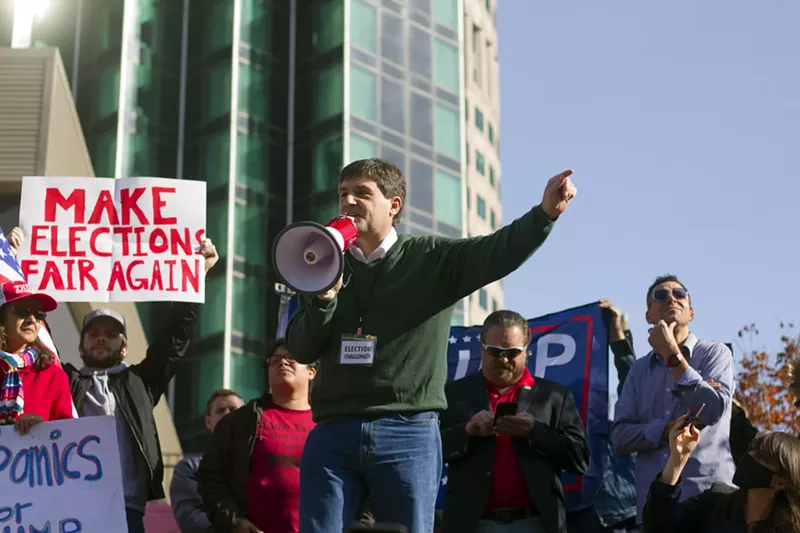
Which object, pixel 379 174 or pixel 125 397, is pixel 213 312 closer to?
pixel 125 397

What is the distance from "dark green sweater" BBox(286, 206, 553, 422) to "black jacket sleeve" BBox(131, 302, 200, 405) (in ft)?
8.24

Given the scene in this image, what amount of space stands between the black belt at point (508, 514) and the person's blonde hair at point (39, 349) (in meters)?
2.20

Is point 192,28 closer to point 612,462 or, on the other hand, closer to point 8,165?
point 8,165

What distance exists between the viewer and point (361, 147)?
3031 cm

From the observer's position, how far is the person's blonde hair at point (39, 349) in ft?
19.4

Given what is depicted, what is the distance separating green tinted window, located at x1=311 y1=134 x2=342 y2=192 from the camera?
1188 inches

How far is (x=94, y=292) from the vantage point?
8.10m

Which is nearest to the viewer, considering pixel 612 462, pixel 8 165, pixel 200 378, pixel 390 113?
pixel 612 462

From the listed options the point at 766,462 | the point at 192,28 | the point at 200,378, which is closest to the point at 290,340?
the point at 766,462

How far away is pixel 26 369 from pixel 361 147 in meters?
24.6

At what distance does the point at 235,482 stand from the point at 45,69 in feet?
28.8

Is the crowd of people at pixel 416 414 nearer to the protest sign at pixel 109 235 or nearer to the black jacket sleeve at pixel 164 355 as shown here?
the black jacket sleeve at pixel 164 355

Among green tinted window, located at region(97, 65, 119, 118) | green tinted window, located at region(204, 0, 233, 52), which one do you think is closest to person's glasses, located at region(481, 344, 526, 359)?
green tinted window, located at region(97, 65, 119, 118)

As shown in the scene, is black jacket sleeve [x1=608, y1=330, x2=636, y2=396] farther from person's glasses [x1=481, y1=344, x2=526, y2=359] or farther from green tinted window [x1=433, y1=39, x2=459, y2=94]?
green tinted window [x1=433, y1=39, x2=459, y2=94]
